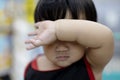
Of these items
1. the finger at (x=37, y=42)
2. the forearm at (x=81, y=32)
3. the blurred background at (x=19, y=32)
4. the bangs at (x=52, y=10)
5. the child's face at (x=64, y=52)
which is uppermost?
the bangs at (x=52, y=10)

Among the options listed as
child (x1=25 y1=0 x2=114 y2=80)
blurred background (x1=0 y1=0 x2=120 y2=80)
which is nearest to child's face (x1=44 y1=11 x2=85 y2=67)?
child (x1=25 y1=0 x2=114 y2=80)

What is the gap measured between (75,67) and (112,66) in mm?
1188

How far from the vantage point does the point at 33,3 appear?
70.9 inches

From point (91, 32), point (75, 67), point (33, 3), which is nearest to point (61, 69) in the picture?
point (75, 67)

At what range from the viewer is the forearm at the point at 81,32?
62 cm

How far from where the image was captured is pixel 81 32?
63 centimetres

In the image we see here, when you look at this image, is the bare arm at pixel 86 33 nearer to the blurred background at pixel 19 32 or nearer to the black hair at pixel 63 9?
the black hair at pixel 63 9

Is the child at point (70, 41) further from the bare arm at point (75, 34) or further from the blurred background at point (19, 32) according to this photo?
the blurred background at point (19, 32)

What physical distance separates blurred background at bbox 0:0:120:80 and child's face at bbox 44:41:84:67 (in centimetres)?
111

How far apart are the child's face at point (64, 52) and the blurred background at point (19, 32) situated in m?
1.11

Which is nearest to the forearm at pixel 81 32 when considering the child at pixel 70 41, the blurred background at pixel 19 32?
the child at pixel 70 41

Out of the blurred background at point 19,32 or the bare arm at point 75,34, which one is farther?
the blurred background at point 19,32

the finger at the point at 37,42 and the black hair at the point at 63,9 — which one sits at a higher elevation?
the black hair at the point at 63,9

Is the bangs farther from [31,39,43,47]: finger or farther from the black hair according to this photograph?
[31,39,43,47]: finger
